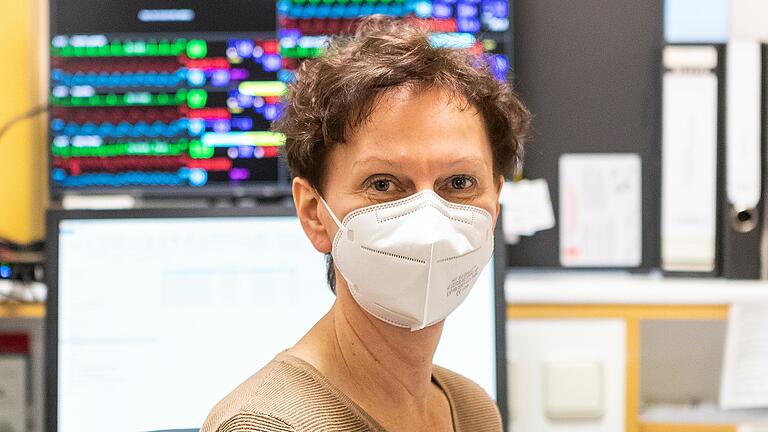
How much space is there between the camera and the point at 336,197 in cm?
99

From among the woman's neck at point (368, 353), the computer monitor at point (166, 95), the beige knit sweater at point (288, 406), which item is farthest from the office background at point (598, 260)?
the beige knit sweater at point (288, 406)

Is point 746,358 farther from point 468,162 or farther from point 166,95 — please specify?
point 166,95

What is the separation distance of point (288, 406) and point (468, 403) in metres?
0.40

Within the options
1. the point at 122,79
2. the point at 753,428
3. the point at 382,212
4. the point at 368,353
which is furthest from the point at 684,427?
the point at 122,79

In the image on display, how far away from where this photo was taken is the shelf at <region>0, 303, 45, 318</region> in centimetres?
157

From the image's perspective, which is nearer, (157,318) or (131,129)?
(157,318)

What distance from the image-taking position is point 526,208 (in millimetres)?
1751

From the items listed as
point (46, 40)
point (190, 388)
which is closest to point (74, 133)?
point (46, 40)

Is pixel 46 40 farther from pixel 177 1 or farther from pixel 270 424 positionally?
pixel 270 424

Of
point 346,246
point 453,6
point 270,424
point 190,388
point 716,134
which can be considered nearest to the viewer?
point 270,424

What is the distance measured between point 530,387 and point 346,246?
0.76 meters

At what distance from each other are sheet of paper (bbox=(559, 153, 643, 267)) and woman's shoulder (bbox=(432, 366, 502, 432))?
1.79ft

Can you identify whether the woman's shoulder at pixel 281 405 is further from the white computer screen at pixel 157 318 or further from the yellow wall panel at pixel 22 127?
the yellow wall panel at pixel 22 127

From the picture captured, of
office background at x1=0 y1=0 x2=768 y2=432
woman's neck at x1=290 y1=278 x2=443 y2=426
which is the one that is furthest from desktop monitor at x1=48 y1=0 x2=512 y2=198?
woman's neck at x1=290 y1=278 x2=443 y2=426
